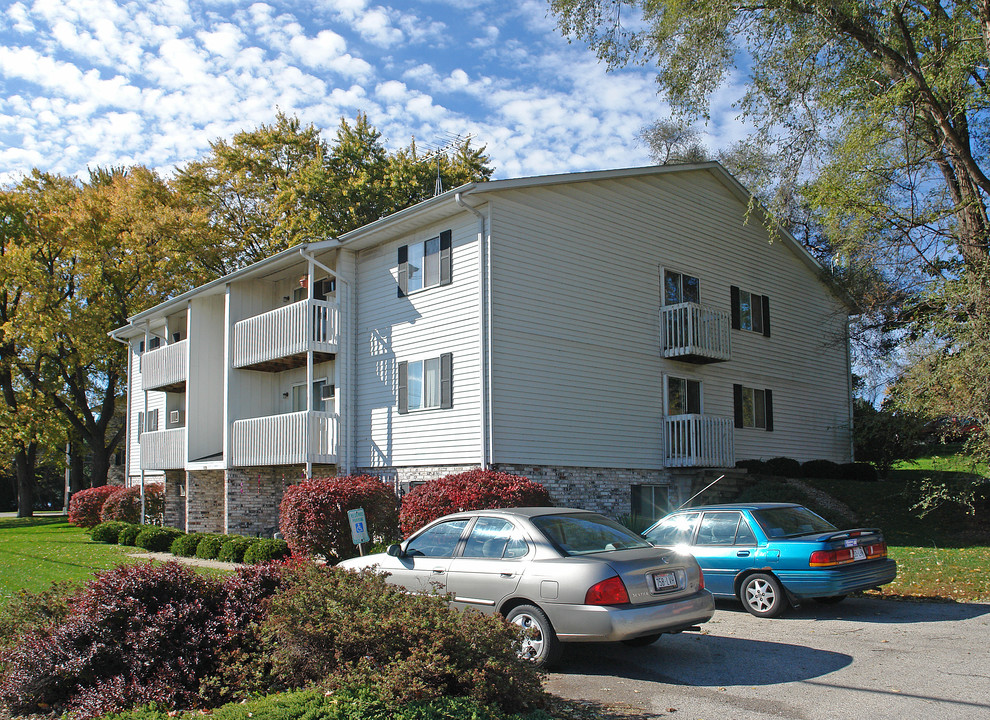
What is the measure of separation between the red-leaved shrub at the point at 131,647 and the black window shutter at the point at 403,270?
42.4 ft

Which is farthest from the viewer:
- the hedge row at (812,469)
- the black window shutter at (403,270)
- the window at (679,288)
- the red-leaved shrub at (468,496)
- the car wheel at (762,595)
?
the hedge row at (812,469)

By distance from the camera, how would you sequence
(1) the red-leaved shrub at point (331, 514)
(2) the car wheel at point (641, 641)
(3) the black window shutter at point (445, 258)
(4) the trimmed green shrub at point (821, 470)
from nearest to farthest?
(2) the car wheel at point (641, 641) < (1) the red-leaved shrub at point (331, 514) < (3) the black window shutter at point (445, 258) < (4) the trimmed green shrub at point (821, 470)

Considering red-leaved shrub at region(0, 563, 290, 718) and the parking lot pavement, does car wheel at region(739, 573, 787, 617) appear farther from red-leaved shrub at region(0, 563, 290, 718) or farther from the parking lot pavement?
red-leaved shrub at region(0, 563, 290, 718)

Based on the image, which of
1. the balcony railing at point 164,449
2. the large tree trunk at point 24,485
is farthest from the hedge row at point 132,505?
the large tree trunk at point 24,485

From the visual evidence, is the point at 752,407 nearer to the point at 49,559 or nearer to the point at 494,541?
the point at 494,541

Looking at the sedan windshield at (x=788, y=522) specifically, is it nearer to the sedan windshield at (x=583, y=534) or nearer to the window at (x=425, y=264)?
the sedan windshield at (x=583, y=534)

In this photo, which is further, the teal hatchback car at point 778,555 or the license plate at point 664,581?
the teal hatchback car at point 778,555

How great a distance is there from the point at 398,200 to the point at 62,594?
95.8 ft

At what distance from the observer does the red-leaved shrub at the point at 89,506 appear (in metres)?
29.9

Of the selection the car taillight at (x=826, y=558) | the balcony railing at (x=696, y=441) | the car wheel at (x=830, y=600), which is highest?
the balcony railing at (x=696, y=441)

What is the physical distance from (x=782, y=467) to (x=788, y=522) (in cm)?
1170

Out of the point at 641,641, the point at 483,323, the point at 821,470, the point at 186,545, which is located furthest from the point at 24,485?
the point at 641,641

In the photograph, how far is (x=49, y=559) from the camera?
18.7 meters

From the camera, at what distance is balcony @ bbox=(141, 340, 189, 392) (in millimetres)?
26312
